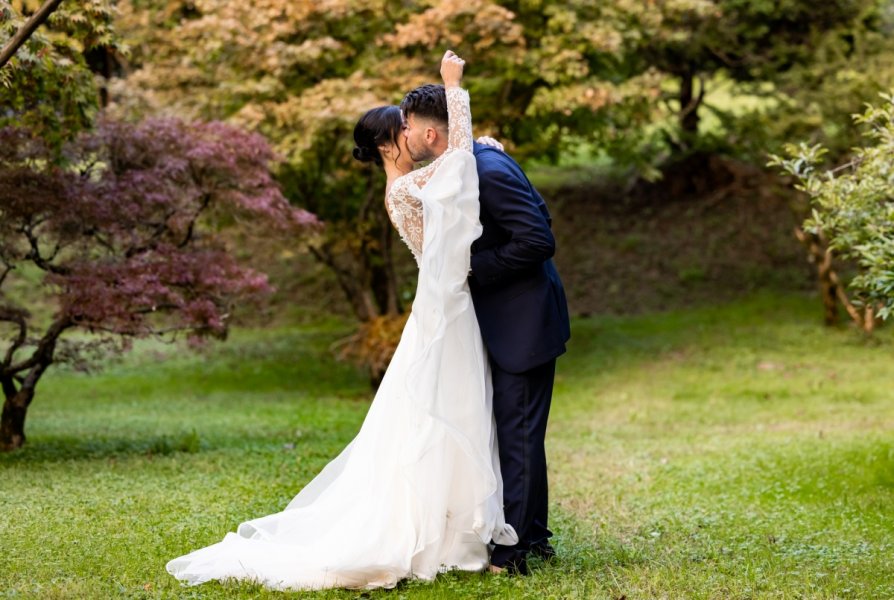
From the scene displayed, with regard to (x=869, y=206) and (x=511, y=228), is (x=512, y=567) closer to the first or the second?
(x=511, y=228)

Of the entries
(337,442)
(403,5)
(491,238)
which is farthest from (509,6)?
(491,238)

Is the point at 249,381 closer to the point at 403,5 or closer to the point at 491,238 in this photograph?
the point at 403,5

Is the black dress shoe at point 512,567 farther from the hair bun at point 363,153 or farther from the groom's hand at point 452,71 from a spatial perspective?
the groom's hand at point 452,71

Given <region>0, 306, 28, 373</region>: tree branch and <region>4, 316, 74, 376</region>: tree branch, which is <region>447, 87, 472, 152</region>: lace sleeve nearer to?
<region>4, 316, 74, 376</region>: tree branch

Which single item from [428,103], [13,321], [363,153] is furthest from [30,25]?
[13,321]

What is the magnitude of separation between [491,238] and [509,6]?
1177 cm

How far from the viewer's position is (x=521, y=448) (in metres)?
5.28

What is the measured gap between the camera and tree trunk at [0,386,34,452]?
34.1 ft

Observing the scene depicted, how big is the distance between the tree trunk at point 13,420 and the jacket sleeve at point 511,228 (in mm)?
6749

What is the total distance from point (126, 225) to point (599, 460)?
17.5 ft

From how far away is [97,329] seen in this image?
9789 mm

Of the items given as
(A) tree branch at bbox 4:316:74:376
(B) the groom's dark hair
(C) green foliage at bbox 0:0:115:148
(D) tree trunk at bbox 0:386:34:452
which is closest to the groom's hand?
(B) the groom's dark hair

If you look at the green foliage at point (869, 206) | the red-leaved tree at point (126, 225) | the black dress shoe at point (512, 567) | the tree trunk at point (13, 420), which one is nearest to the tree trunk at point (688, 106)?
the red-leaved tree at point (126, 225)

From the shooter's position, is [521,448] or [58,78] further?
[58,78]
